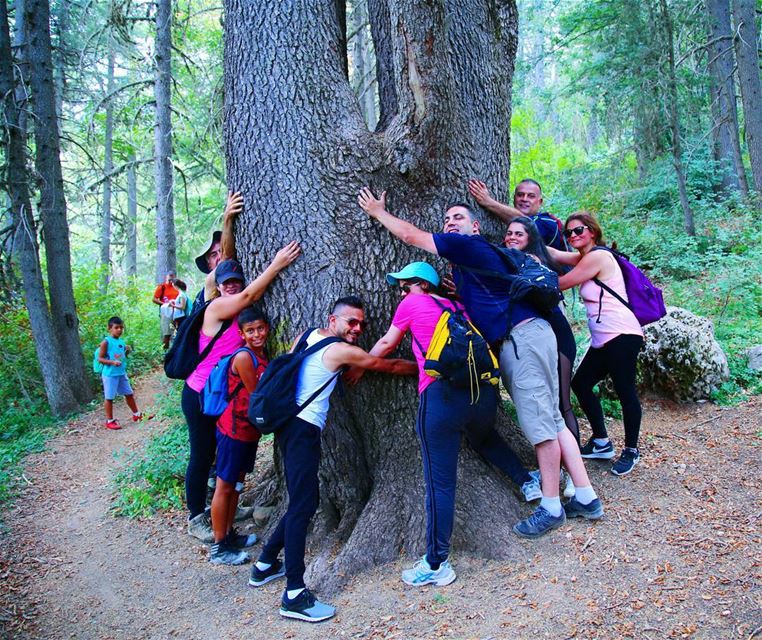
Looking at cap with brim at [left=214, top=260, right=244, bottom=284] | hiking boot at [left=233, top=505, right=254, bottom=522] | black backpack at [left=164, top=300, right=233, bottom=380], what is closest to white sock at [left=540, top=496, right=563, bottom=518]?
hiking boot at [left=233, top=505, right=254, bottom=522]

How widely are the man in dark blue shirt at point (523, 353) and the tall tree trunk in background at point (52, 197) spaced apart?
8.70 meters

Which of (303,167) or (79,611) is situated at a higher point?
(303,167)

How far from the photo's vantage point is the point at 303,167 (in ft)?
14.3

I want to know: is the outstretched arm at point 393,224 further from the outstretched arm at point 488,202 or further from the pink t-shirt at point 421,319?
the outstretched arm at point 488,202

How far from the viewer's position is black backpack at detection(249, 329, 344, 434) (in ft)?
12.2

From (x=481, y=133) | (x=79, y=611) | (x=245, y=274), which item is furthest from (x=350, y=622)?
(x=481, y=133)

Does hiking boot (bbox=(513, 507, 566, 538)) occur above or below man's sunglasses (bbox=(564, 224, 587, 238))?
below

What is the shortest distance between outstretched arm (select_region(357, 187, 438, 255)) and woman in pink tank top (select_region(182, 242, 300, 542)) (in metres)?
0.63

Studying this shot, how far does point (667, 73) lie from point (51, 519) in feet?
42.8

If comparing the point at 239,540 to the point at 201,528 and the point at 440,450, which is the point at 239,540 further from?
the point at 440,450

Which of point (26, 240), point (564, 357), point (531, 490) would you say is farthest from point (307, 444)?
point (26, 240)

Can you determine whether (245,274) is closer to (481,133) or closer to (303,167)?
(303,167)

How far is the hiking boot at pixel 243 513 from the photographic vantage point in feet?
16.8

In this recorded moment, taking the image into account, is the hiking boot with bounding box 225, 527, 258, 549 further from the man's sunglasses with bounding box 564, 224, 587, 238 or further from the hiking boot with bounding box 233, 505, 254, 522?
the man's sunglasses with bounding box 564, 224, 587, 238
